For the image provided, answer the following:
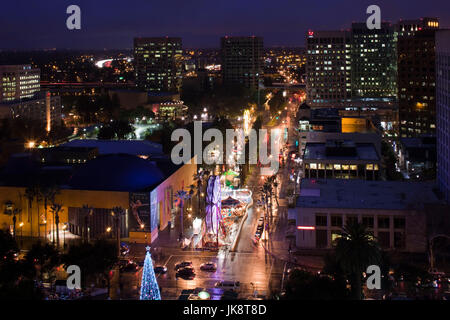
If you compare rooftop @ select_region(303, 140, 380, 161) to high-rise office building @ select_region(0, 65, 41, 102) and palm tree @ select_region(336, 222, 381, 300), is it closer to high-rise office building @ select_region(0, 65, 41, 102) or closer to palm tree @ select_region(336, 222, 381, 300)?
palm tree @ select_region(336, 222, 381, 300)

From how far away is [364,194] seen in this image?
3000cm

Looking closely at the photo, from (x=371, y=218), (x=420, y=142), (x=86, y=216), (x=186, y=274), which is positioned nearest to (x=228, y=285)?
(x=186, y=274)

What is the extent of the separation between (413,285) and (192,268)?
32.5ft

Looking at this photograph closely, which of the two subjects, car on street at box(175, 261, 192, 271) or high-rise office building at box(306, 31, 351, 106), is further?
high-rise office building at box(306, 31, 351, 106)

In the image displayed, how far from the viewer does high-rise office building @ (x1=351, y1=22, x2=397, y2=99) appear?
89875 mm

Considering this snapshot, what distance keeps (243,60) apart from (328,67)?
115 feet

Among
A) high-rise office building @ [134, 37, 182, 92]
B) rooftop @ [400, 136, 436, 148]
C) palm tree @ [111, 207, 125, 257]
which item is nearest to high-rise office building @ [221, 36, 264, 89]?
high-rise office building @ [134, 37, 182, 92]

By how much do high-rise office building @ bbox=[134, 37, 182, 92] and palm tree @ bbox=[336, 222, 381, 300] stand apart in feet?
347

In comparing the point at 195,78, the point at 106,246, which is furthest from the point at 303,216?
the point at 195,78

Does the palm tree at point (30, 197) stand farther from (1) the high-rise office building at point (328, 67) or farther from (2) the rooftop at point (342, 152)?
(1) the high-rise office building at point (328, 67)

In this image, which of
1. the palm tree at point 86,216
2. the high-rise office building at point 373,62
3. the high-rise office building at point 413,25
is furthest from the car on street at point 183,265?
the high-rise office building at point 413,25

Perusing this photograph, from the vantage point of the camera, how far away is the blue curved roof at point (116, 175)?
105 ft

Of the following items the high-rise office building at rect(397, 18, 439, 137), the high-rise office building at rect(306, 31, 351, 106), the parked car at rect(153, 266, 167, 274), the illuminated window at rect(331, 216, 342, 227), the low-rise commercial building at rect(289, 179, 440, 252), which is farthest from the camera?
the high-rise office building at rect(306, 31, 351, 106)
